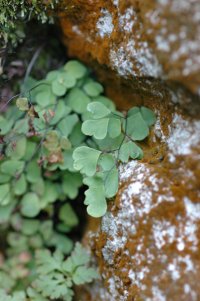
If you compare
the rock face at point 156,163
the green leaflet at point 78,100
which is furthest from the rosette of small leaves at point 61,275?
the green leaflet at point 78,100

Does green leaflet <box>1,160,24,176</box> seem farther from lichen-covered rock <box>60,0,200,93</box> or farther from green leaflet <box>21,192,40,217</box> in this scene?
lichen-covered rock <box>60,0,200,93</box>

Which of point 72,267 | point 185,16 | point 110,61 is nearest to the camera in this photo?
point 185,16

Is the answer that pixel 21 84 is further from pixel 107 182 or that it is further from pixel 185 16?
pixel 185 16

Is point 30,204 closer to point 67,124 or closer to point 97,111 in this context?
point 67,124

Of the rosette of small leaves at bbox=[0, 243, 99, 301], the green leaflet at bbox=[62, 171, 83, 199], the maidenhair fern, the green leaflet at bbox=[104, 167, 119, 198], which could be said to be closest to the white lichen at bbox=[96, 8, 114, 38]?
the maidenhair fern

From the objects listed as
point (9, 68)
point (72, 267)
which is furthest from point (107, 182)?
point (9, 68)

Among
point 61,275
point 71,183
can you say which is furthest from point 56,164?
point 61,275

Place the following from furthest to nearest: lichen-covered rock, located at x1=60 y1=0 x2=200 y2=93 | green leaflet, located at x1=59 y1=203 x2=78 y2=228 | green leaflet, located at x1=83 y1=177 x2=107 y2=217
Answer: green leaflet, located at x1=59 y1=203 x2=78 y2=228 → green leaflet, located at x1=83 y1=177 x2=107 y2=217 → lichen-covered rock, located at x1=60 y1=0 x2=200 y2=93
